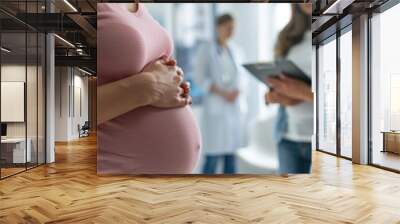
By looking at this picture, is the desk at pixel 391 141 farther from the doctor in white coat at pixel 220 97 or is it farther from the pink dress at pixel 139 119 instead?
the pink dress at pixel 139 119

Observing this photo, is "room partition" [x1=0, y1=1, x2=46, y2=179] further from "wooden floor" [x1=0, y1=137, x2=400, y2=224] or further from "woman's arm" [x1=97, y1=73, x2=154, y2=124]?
"woman's arm" [x1=97, y1=73, x2=154, y2=124]

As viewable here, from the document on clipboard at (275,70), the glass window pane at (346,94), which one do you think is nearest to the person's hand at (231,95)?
the document on clipboard at (275,70)

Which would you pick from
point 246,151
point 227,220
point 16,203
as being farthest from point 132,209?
point 246,151

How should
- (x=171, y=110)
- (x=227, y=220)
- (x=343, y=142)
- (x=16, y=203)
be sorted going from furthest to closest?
(x=343, y=142), (x=171, y=110), (x=16, y=203), (x=227, y=220)

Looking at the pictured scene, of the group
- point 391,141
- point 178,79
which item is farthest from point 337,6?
point 178,79

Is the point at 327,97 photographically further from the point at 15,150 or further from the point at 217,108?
the point at 15,150

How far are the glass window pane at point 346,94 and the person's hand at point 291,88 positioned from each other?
3234 millimetres

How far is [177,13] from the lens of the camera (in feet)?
19.6

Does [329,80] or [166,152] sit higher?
[329,80]

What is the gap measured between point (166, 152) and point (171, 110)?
0.63 m

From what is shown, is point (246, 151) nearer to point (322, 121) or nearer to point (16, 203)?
point (16, 203)

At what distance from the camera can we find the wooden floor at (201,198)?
3.82 metres

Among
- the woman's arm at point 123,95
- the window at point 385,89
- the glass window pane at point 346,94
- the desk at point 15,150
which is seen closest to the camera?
the woman's arm at point 123,95

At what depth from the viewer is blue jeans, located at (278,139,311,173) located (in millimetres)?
5969
